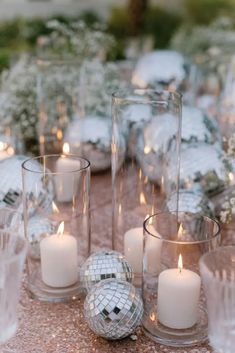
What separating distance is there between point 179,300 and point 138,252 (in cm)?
18

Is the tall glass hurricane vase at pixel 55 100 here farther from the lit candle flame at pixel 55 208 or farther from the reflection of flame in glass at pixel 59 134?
the lit candle flame at pixel 55 208

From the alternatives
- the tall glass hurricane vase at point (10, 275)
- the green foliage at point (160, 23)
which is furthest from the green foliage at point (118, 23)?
the tall glass hurricane vase at point (10, 275)

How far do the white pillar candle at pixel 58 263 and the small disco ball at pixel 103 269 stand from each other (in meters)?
0.05

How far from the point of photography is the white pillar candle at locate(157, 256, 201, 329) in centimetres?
86

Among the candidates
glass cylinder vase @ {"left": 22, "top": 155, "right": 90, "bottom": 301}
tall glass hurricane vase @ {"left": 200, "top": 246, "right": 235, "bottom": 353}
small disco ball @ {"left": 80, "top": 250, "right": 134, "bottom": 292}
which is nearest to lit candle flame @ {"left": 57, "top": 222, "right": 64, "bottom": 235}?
glass cylinder vase @ {"left": 22, "top": 155, "right": 90, "bottom": 301}

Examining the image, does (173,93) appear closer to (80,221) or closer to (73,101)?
(80,221)

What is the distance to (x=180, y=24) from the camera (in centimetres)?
374

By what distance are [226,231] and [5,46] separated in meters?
2.13

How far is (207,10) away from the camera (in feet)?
12.4

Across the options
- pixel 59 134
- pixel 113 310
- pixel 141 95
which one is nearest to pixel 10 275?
pixel 113 310

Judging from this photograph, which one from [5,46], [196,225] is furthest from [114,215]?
[5,46]

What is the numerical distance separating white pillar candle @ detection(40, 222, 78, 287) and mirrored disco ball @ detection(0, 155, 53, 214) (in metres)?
0.08

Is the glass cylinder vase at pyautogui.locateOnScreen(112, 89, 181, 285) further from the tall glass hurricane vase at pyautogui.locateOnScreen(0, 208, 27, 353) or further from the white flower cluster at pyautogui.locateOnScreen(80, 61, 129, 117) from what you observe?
the white flower cluster at pyautogui.locateOnScreen(80, 61, 129, 117)

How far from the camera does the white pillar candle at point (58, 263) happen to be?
0.98 meters
